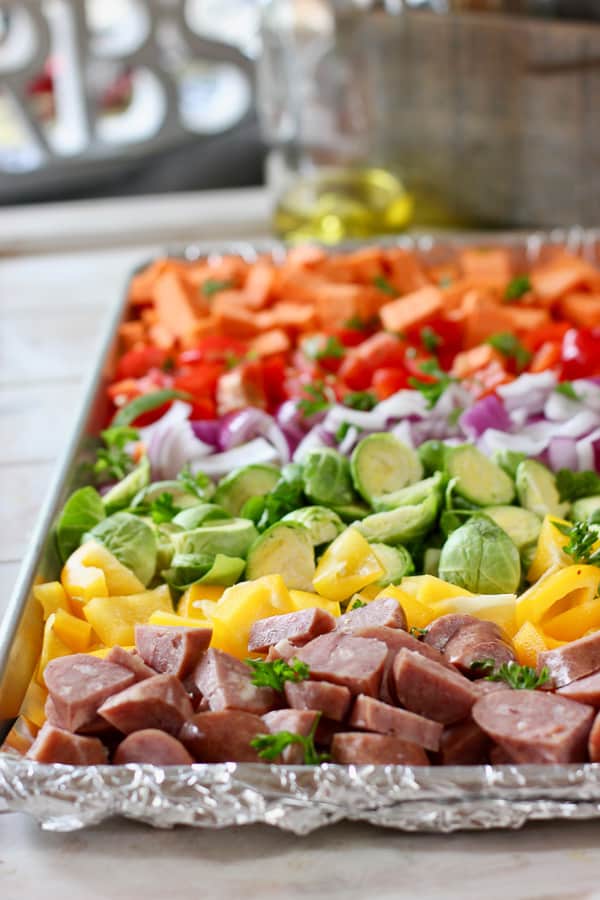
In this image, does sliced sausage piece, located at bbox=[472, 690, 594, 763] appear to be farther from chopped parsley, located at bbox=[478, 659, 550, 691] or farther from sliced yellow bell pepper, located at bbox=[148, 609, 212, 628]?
sliced yellow bell pepper, located at bbox=[148, 609, 212, 628]

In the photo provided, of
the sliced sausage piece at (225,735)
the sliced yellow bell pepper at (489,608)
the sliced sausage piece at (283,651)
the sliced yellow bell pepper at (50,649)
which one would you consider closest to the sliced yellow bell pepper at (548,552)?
the sliced yellow bell pepper at (489,608)

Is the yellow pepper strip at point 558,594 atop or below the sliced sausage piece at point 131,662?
below

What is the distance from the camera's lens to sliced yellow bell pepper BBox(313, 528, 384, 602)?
1.61 metres

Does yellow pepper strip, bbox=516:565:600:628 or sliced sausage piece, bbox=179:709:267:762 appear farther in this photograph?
yellow pepper strip, bbox=516:565:600:628

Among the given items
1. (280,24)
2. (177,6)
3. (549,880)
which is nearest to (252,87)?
(177,6)

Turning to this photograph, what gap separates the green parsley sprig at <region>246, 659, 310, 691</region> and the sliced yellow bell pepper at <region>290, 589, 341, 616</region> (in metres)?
0.21

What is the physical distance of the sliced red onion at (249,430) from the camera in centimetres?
209

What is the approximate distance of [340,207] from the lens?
3377 millimetres

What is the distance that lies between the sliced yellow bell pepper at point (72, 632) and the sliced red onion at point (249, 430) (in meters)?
0.61

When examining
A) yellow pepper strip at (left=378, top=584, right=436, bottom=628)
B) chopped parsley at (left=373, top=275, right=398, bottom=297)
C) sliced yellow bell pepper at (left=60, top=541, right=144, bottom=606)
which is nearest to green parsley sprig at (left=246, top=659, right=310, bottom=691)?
yellow pepper strip at (left=378, top=584, right=436, bottom=628)

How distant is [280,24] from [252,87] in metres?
1.21

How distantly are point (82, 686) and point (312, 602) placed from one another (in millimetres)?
367

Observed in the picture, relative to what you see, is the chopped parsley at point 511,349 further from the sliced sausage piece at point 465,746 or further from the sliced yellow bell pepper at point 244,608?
the sliced sausage piece at point 465,746

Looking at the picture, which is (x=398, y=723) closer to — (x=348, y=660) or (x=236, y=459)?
(x=348, y=660)
